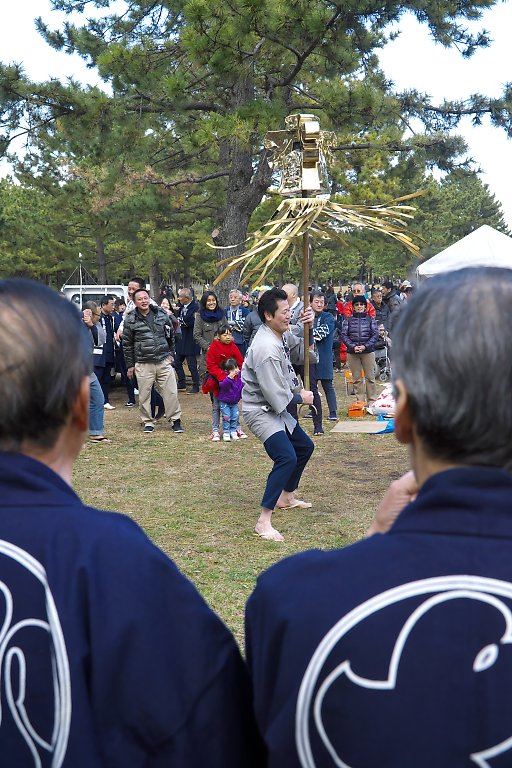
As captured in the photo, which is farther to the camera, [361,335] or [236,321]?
[236,321]

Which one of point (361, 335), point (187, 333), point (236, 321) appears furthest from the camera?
point (187, 333)

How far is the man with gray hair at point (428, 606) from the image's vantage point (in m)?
1.07

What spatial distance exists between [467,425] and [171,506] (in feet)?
19.5

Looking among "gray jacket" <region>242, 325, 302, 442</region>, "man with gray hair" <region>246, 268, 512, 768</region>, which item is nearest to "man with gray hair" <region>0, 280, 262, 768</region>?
"man with gray hair" <region>246, 268, 512, 768</region>

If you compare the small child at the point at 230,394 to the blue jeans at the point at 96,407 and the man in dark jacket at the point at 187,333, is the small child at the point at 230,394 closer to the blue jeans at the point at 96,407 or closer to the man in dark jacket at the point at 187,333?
the blue jeans at the point at 96,407

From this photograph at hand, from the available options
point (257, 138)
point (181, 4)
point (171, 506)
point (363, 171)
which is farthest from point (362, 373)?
point (363, 171)

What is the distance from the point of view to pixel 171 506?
6.91 metres

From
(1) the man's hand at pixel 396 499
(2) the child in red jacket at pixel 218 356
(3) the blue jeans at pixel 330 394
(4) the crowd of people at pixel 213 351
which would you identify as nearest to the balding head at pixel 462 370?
(1) the man's hand at pixel 396 499

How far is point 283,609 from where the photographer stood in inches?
45.3

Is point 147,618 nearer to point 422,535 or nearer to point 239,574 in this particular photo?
point 422,535

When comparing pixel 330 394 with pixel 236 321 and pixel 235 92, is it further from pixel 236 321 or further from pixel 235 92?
pixel 235 92

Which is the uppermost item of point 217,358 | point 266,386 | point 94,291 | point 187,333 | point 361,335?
point 94,291

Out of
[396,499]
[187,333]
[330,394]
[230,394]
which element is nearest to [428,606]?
[396,499]

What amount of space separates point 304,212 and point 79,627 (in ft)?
15.6
